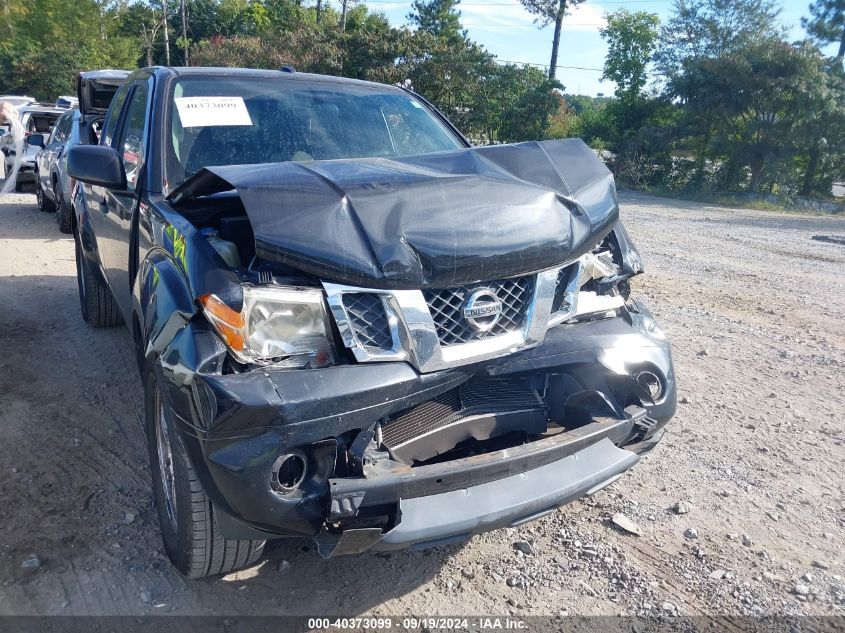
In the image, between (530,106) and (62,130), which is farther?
(530,106)

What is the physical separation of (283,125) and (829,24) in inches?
1126

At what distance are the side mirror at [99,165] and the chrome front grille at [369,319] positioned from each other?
1.59 metres

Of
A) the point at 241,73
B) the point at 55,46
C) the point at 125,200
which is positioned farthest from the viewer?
the point at 55,46

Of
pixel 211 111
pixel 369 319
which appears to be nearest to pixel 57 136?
pixel 211 111

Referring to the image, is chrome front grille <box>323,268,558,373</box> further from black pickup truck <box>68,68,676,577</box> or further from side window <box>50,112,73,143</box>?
side window <box>50,112,73,143</box>

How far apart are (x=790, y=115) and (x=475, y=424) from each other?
2322 cm

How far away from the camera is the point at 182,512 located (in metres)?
2.35

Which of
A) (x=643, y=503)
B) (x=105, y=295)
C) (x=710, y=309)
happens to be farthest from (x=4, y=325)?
(x=710, y=309)

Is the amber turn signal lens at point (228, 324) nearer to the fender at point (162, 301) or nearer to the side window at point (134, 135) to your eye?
the fender at point (162, 301)

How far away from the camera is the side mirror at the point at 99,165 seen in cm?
310

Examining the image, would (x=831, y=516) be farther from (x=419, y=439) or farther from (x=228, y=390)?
(x=228, y=390)

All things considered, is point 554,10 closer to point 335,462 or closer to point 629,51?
point 629,51

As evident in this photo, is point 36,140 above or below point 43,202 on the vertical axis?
above

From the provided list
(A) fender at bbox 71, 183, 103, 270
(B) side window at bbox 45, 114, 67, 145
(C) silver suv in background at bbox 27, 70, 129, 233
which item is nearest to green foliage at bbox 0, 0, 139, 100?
(B) side window at bbox 45, 114, 67, 145
